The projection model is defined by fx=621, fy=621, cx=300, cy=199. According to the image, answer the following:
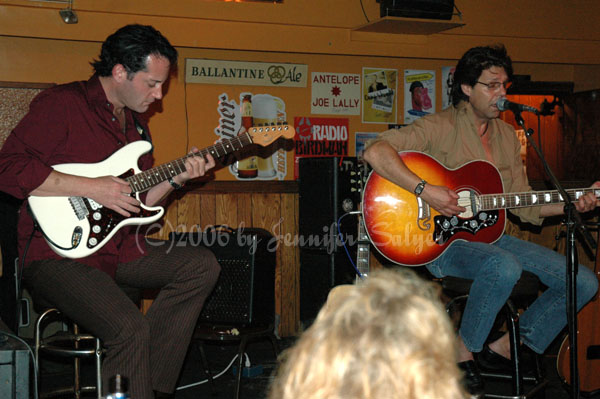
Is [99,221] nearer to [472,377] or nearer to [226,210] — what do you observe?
[472,377]

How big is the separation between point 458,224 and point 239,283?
1.32 m

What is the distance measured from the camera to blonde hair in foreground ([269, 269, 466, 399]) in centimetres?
83

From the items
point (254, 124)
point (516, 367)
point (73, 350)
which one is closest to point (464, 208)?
point (516, 367)

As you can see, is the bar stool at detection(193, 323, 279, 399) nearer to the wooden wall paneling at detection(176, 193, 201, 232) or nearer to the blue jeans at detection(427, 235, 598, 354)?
the blue jeans at detection(427, 235, 598, 354)

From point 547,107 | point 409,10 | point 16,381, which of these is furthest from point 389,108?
point 16,381

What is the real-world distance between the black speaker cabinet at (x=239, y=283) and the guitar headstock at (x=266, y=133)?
0.58m

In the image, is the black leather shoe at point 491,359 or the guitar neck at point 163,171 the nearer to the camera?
the guitar neck at point 163,171

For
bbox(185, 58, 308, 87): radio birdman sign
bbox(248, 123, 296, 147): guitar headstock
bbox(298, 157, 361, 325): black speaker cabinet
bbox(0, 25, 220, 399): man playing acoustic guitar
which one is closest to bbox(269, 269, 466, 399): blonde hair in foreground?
bbox(0, 25, 220, 399): man playing acoustic guitar

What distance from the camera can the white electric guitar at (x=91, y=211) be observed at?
106 inches

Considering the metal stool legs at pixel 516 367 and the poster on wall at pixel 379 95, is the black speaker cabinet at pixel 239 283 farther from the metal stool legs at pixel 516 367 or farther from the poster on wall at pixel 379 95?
the poster on wall at pixel 379 95

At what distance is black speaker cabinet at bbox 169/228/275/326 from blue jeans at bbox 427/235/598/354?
41.0 inches

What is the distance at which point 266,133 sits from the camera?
11.8ft

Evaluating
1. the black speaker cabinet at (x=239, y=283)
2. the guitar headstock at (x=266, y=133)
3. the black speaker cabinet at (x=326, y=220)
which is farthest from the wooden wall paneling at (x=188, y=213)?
the guitar headstock at (x=266, y=133)

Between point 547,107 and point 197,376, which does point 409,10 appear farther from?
point 197,376
